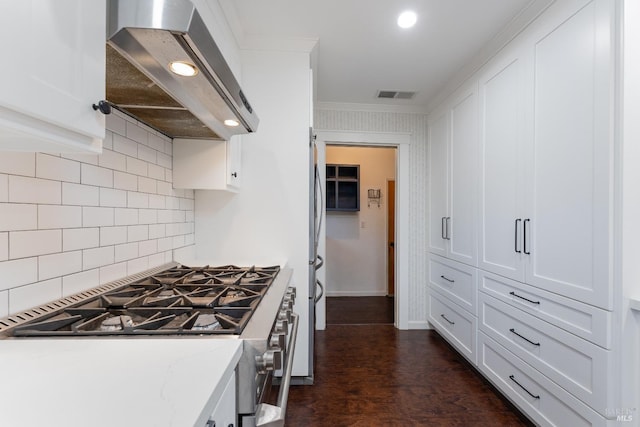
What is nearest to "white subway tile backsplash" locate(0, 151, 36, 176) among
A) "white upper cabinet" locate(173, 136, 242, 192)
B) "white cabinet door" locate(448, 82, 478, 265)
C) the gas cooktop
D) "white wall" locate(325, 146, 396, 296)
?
the gas cooktop

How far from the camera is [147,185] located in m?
1.57

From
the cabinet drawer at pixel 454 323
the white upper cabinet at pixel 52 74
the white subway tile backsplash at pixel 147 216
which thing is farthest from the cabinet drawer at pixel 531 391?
the white subway tile backsplash at pixel 147 216

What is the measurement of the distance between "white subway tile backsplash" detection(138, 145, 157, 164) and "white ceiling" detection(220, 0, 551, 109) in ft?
3.17

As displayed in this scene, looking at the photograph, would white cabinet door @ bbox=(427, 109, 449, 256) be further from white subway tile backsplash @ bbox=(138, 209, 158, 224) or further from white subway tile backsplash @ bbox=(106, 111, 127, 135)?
white subway tile backsplash @ bbox=(106, 111, 127, 135)

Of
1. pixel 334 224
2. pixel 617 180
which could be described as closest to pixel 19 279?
pixel 617 180

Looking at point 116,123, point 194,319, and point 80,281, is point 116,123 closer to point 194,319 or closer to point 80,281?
point 80,281

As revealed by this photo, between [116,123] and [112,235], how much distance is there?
482 millimetres

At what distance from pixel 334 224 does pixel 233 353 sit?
162 inches

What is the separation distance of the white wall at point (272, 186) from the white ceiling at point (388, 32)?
239mm

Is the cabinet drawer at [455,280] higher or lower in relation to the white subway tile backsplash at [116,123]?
lower

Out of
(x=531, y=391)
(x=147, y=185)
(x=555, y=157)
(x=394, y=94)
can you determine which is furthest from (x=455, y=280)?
(x=147, y=185)

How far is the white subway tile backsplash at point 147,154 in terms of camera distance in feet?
4.93

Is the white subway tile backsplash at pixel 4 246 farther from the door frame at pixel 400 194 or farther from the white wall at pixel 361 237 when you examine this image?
the white wall at pixel 361 237

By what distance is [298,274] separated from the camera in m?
2.16
